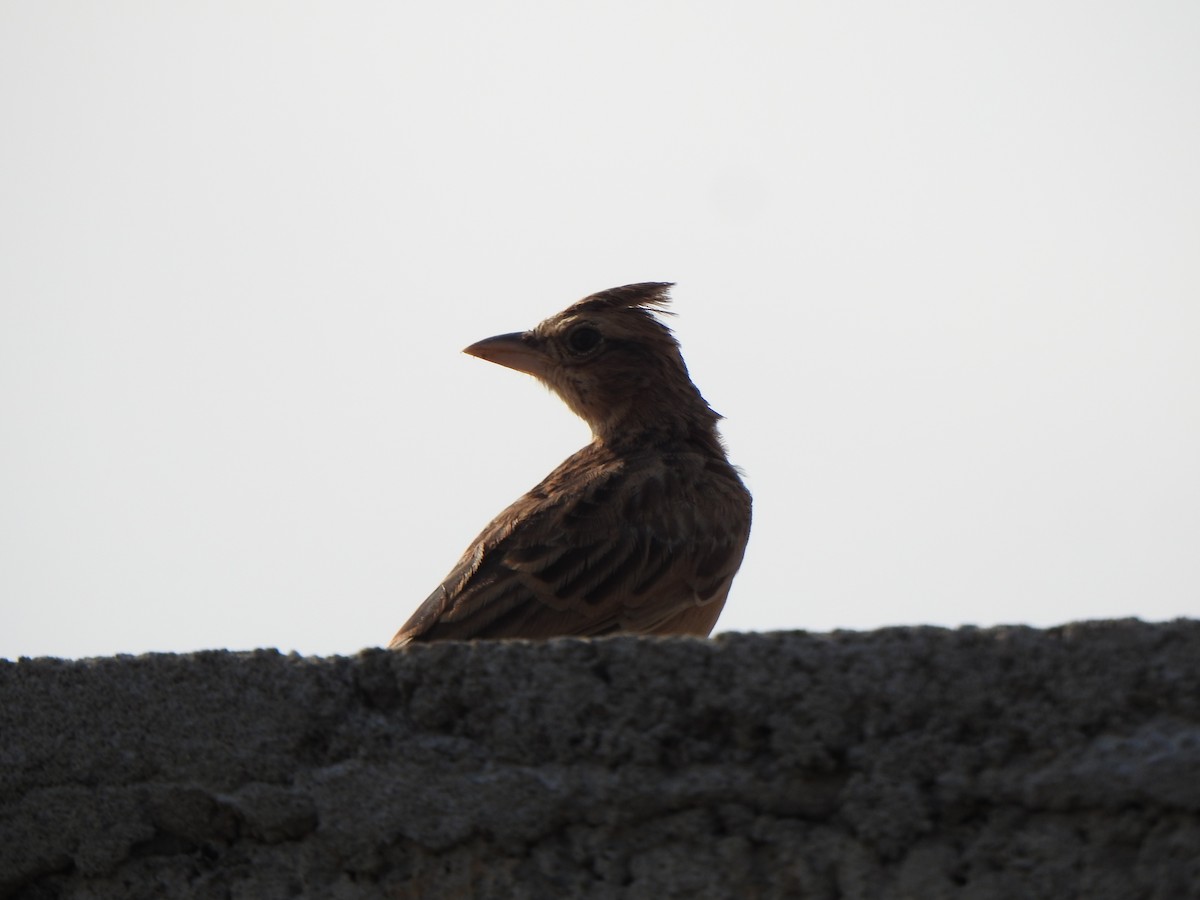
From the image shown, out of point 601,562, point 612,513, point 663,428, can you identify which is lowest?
point 601,562

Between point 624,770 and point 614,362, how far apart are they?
4956 mm

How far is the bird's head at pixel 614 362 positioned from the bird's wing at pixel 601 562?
0.84 m

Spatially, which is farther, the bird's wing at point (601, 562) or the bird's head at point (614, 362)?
the bird's head at point (614, 362)

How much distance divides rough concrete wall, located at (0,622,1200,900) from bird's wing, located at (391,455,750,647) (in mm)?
2129

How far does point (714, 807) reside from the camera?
102 inches

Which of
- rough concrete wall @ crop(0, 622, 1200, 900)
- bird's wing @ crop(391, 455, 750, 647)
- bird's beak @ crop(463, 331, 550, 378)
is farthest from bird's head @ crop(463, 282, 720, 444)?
rough concrete wall @ crop(0, 622, 1200, 900)

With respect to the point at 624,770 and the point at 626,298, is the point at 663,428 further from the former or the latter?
the point at 624,770

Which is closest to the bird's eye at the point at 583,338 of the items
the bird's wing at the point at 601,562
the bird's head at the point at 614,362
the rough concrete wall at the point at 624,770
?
the bird's head at the point at 614,362

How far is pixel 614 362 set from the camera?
750 cm

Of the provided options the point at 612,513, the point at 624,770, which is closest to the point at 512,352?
the point at 612,513

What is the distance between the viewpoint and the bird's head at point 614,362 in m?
7.39

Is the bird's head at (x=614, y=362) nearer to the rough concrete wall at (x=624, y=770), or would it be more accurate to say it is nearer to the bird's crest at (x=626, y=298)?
the bird's crest at (x=626, y=298)

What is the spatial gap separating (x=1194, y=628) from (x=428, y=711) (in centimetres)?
120

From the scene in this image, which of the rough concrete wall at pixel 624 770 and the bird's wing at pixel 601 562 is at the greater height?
the bird's wing at pixel 601 562
